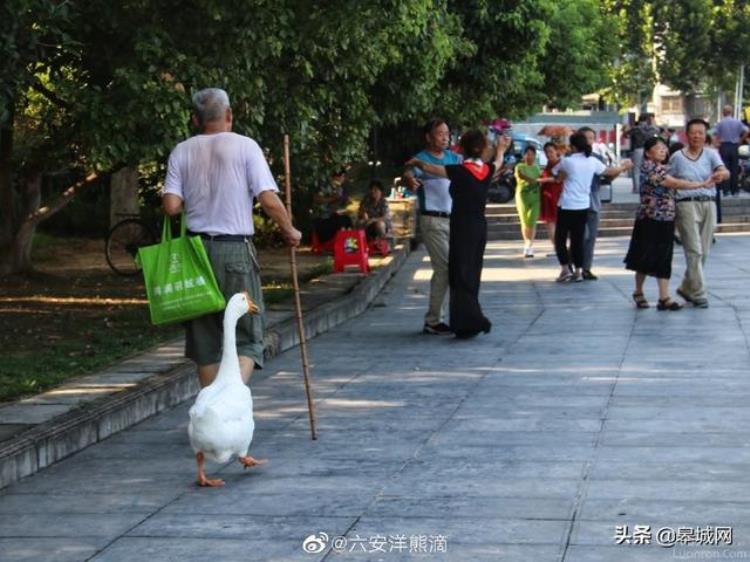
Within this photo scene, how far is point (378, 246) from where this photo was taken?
951 inches

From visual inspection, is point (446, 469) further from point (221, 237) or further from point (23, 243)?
point (23, 243)

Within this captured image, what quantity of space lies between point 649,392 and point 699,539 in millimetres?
4090

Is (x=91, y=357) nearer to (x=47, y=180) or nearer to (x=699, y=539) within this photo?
(x=699, y=539)

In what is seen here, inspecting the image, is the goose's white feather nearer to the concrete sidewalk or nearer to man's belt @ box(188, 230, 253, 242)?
the concrete sidewalk

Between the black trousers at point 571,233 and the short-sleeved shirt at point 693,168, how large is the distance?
4.17m

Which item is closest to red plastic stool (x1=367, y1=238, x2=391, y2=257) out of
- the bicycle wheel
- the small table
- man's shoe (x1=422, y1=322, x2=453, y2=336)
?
the bicycle wheel

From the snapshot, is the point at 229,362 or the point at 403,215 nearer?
the point at 229,362

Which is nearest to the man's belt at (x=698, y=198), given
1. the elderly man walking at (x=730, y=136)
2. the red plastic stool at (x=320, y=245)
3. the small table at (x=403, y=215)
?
the red plastic stool at (x=320, y=245)

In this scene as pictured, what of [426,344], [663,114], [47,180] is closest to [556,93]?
[47,180]

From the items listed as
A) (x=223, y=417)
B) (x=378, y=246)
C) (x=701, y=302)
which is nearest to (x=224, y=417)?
(x=223, y=417)

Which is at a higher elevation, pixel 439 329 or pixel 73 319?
pixel 73 319

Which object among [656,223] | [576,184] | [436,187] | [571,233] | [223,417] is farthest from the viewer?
[571,233]

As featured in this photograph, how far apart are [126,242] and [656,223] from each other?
8.57 metres

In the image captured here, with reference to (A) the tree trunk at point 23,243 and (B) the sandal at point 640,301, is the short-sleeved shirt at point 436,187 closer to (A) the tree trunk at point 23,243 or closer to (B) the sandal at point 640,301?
(B) the sandal at point 640,301
